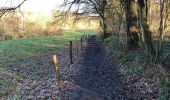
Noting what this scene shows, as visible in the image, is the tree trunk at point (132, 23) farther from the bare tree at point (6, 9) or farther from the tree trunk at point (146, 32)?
the bare tree at point (6, 9)

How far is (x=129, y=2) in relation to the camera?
24891 mm

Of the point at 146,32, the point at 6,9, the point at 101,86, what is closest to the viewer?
the point at 101,86

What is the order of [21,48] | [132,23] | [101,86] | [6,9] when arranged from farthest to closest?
[21,48] < [132,23] < [6,9] < [101,86]

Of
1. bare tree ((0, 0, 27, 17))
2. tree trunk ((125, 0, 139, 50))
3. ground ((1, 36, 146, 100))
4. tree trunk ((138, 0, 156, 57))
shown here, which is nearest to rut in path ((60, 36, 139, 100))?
ground ((1, 36, 146, 100))

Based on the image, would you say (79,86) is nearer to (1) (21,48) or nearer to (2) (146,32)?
(2) (146,32)

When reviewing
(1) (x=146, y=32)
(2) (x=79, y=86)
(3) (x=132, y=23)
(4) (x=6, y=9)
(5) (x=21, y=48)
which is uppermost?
(4) (x=6, y=9)

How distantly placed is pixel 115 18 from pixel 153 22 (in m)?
4.95

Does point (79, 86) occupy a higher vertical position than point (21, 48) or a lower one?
higher

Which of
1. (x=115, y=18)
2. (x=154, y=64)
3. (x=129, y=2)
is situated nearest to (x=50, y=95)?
(x=154, y=64)

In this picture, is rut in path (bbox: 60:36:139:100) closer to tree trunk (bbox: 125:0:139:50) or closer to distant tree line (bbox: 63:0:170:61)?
distant tree line (bbox: 63:0:170:61)

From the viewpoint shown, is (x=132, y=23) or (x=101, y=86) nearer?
(x=101, y=86)

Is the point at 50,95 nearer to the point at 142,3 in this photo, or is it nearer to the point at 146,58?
the point at 146,58

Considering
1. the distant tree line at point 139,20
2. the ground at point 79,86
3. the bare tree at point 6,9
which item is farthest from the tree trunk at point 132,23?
the bare tree at point 6,9

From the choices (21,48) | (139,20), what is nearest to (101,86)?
(139,20)
